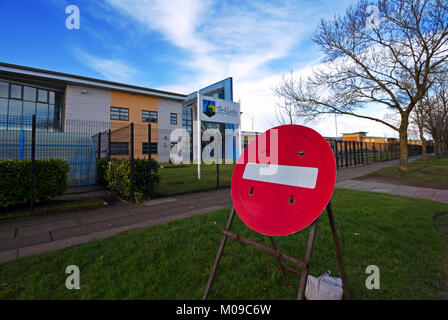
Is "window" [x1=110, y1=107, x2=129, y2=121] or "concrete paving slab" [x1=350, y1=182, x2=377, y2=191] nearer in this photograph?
"concrete paving slab" [x1=350, y1=182, x2=377, y2=191]

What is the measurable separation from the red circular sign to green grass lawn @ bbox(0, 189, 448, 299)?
937mm

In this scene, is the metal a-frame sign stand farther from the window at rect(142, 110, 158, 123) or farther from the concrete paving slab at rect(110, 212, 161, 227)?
the window at rect(142, 110, 158, 123)

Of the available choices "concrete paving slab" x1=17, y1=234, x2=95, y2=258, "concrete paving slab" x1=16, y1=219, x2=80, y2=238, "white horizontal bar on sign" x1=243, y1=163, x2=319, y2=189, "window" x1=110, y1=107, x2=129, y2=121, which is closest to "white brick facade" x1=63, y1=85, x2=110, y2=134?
"window" x1=110, y1=107, x2=129, y2=121

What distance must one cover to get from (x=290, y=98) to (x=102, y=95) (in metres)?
19.0

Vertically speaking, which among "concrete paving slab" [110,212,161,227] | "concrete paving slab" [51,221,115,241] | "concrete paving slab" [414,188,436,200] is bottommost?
"concrete paving slab" [51,221,115,241]

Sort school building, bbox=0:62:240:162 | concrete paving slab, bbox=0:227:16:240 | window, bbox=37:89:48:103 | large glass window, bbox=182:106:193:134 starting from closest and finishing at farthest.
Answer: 1. concrete paving slab, bbox=0:227:16:240
2. school building, bbox=0:62:240:162
3. window, bbox=37:89:48:103
4. large glass window, bbox=182:106:193:134

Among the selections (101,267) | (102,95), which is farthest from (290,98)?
(102,95)

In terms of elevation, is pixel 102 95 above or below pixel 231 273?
above

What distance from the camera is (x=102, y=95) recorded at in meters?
22.0

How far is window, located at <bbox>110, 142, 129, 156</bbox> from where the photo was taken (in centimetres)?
758

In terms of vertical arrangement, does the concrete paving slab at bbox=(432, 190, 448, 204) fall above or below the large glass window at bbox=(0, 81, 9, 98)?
below

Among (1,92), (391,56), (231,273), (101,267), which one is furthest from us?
(1,92)

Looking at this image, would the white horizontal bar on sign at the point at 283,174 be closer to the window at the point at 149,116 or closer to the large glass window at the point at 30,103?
the large glass window at the point at 30,103

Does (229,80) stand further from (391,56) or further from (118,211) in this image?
(118,211)
